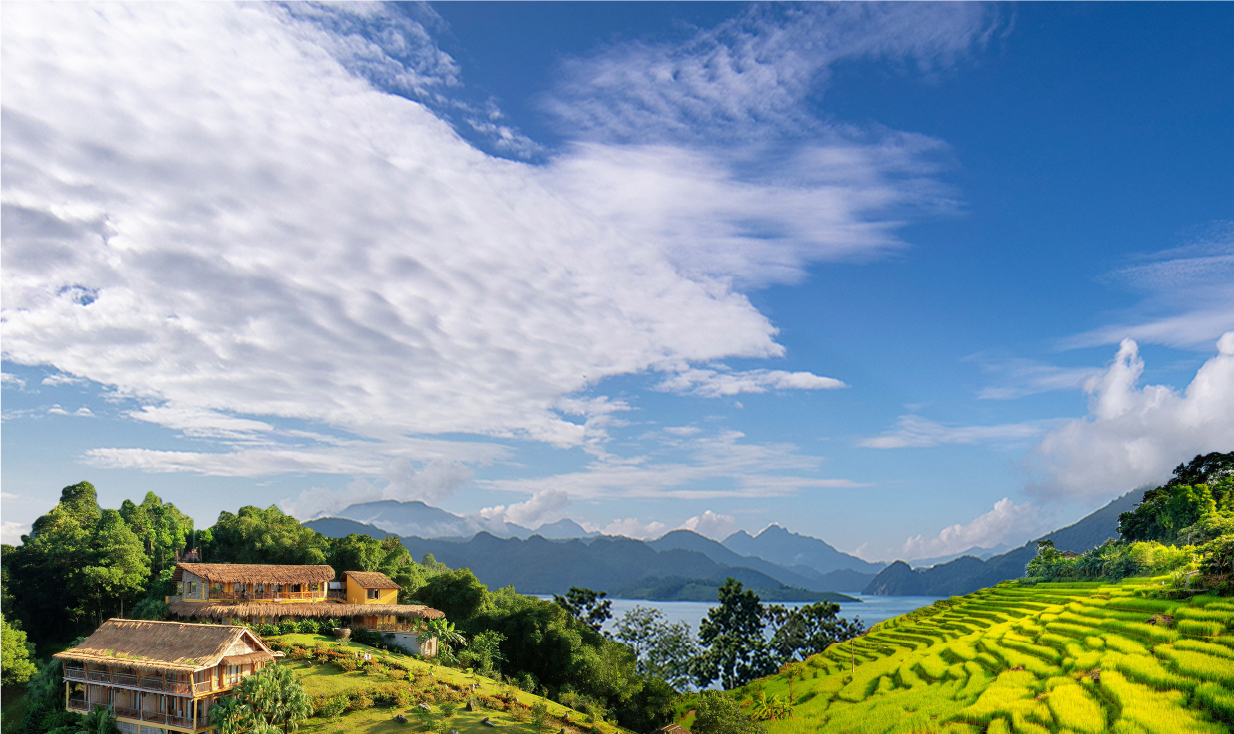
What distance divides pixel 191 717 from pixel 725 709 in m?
29.4

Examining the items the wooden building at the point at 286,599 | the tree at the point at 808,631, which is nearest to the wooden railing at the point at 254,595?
the wooden building at the point at 286,599

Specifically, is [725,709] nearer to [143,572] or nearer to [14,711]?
[14,711]

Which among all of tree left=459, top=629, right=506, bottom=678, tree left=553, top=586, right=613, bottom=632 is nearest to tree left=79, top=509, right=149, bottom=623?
tree left=459, top=629, right=506, bottom=678

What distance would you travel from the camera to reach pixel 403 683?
1614 inches

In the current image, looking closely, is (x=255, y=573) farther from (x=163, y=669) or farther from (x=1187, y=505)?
(x=1187, y=505)

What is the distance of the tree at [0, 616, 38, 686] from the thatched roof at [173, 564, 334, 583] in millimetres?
11510

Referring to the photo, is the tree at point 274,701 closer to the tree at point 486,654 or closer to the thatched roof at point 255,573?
the thatched roof at point 255,573

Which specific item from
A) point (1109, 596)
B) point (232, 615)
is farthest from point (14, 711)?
point (1109, 596)

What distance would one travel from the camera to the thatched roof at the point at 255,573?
49.4 m

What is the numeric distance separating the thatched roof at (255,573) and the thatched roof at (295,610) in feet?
5.95

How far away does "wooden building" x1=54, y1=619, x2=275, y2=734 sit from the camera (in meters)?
35.8

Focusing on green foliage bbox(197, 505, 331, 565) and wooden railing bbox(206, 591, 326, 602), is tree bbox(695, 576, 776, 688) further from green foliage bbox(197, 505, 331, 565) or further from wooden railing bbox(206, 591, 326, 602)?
wooden railing bbox(206, 591, 326, 602)

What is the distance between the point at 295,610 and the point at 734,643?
50.7 metres

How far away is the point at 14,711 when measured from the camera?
47000 mm
